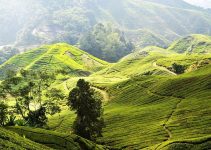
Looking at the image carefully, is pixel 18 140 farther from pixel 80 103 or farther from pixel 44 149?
pixel 80 103

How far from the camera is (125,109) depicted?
6850 inches

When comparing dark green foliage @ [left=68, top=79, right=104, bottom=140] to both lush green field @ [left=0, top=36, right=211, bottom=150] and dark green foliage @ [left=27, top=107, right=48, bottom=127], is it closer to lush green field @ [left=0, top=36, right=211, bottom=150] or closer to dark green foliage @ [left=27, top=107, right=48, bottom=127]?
lush green field @ [left=0, top=36, right=211, bottom=150]

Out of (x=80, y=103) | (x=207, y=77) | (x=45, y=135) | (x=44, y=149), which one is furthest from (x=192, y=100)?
(x=44, y=149)

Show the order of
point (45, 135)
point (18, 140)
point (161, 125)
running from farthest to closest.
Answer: point (161, 125)
point (45, 135)
point (18, 140)

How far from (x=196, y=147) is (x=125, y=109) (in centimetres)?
7631

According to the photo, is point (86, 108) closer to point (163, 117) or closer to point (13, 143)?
point (163, 117)

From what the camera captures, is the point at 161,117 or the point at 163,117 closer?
the point at 163,117

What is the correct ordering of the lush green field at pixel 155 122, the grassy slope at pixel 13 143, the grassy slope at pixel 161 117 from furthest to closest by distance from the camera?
1. the grassy slope at pixel 161 117
2. the lush green field at pixel 155 122
3. the grassy slope at pixel 13 143

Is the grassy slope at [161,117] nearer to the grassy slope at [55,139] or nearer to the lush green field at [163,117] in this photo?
the lush green field at [163,117]

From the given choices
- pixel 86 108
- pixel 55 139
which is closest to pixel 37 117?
pixel 86 108

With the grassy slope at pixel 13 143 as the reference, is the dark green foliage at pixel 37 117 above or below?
below

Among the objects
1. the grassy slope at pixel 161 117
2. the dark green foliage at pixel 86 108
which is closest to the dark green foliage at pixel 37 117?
the dark green foliage at pixel 86 108

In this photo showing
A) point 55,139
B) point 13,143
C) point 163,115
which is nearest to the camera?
point 13,143

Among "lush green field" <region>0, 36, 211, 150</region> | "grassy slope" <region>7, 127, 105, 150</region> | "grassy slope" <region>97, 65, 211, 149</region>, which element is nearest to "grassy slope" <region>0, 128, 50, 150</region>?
"lush green field" <region>0, 36, 211, 150</region>
